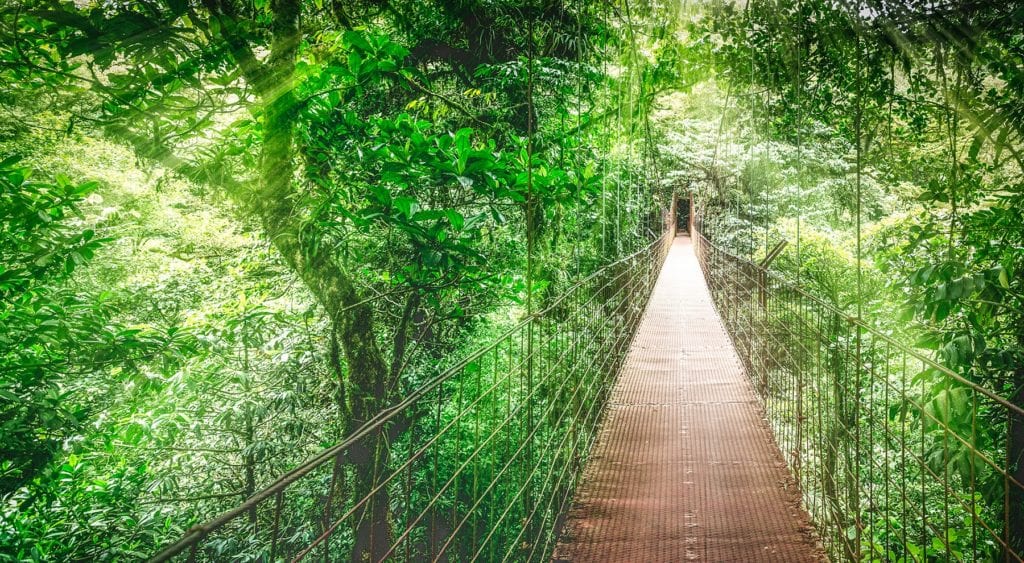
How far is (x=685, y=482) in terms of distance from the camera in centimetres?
180

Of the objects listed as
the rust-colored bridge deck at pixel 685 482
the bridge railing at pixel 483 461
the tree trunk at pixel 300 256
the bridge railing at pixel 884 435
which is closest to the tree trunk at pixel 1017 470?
the bridge railing at pixel 884 435

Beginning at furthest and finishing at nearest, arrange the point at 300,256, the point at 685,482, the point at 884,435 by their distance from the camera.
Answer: the point at 300,256, the point at 685,482, the point at 884,435

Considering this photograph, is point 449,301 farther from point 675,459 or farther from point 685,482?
point 685,482

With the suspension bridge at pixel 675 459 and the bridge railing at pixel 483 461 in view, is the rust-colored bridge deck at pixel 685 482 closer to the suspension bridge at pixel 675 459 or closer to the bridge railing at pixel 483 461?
the suspension bridge at pixel 675 459

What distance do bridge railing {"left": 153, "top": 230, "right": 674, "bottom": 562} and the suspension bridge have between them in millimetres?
15

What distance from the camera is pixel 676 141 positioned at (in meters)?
11.1

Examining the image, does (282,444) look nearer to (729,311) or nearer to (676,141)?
(729,311)

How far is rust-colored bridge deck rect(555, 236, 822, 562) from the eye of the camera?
1454mm

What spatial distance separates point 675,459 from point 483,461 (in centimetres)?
277

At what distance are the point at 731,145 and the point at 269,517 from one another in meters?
9.99

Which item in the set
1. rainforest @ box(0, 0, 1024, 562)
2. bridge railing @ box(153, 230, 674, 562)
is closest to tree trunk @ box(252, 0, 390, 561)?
rainforest @ box(0, 0, 1024, 562)

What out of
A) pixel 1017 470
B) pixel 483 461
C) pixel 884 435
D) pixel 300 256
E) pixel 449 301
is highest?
pixel 300 256

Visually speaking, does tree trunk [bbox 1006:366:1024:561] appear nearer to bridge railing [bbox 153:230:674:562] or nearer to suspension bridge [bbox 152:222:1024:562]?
suspension bridge [bbox 152:222:1024:562]

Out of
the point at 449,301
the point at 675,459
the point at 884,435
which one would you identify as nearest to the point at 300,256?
the point at 449,301
